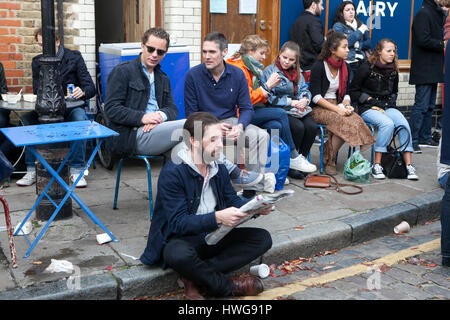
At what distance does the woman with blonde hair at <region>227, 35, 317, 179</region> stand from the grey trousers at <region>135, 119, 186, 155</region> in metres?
1.52

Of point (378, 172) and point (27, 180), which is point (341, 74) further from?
point (27, 180)

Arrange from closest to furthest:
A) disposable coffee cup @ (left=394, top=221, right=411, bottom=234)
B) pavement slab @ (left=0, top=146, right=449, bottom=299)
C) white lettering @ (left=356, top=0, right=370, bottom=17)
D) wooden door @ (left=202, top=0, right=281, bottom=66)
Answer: pavement slab @ (left=0, top=146, right=449, bottom=299), disposable coffee cup @ (left=394, top=221, right=411, bottom=234), wooden door @ (left=202, top=0, right=281, bottom=66), white lettering @ (left=356, top=0, right=370, bottom=17)

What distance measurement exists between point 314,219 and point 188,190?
1800 millimetres

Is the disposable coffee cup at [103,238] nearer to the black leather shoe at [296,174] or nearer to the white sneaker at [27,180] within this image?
the white sneaker at [27,180]

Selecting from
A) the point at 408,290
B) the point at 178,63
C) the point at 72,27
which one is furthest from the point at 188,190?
the point at 72,27

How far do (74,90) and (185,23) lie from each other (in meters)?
2.16

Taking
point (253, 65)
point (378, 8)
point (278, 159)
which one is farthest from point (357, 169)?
point (378, 8)

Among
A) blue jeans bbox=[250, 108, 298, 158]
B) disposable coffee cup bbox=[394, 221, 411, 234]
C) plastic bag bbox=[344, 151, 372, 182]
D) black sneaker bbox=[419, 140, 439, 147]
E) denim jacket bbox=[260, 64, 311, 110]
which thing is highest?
denim jacket bbox=[260, 64, 311, 110]

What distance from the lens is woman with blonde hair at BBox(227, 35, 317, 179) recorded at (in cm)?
648

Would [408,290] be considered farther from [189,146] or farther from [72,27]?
[72,27]

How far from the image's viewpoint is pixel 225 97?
5996mm

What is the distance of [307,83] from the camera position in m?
7.32
